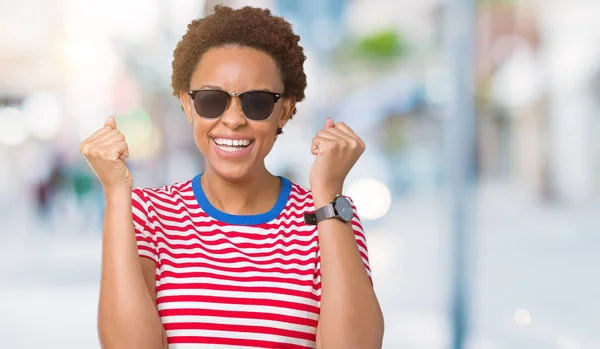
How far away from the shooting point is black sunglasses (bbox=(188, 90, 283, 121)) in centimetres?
147

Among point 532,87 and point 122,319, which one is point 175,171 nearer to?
point 532,87

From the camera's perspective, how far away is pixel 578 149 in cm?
1992

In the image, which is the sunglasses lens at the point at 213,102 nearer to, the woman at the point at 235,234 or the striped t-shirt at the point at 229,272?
the woman at the point at 235,234

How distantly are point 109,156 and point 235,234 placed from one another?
27cm

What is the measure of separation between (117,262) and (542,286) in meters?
6.92

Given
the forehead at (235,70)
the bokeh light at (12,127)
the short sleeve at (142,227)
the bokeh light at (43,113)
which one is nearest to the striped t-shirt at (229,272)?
the short sleeve at (142,227)

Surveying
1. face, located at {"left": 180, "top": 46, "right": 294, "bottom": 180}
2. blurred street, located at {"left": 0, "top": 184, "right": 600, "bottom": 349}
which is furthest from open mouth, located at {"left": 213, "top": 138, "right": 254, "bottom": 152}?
blurred street, located at {"left": 0, "top": 184, "right": 600, "bottom": 349}

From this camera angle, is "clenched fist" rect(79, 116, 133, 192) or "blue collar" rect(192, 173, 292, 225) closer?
"clenched fist" rect(79, 116, 133, 192)

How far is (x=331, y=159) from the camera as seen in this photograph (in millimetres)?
1455

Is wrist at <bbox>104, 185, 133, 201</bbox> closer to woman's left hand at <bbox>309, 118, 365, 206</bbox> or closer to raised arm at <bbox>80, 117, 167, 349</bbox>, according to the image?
raised arm at <bbox>80, 117, 167, 349</bbox>

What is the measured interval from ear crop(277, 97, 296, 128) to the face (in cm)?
6

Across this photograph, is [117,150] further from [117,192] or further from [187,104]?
[187,104]

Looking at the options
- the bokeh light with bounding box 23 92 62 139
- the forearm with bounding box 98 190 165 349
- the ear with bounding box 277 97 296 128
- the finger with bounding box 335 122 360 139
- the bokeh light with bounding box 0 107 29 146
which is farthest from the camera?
the bokeh light with bounding box 0 107 29 146

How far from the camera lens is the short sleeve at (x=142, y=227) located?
1.48 meters
